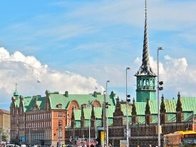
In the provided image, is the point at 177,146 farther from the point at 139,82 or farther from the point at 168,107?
the point at 139,82

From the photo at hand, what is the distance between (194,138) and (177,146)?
3640mm

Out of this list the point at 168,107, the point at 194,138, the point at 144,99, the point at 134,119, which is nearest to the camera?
the point at 194,138

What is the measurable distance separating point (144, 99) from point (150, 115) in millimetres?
22422

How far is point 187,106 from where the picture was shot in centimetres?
15450

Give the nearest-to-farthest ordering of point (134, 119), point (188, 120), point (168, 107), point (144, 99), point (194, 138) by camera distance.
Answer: point (194, 138), point (188, 120), point (168, 107), point (134, 119), point (144, 99)

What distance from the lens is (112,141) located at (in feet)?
628

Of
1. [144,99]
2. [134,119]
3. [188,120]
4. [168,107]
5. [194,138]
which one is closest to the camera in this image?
[194,138]

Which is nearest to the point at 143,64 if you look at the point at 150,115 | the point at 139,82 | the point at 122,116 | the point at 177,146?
the point at 139,82

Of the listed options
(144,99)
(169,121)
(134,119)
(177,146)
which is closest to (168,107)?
(169,121)

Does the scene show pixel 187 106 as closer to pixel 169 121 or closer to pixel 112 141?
pixel 169 121

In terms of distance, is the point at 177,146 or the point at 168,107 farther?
the point at 168,107

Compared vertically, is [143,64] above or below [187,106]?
above

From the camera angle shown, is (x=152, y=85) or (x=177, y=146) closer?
(x=177, y=146)

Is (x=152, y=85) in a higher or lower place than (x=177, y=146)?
higher
